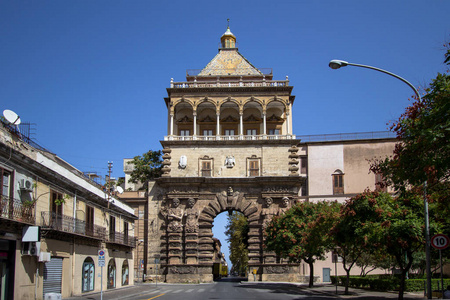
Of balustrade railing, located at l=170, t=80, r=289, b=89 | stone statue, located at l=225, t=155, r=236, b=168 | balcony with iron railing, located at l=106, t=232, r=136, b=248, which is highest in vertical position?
balustrade railing, located at l=170, t=80, r=289, b=89

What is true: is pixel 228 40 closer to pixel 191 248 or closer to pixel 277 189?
pixel 277 189

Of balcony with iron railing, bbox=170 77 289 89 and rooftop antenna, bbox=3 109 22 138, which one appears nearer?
rooftop antenna, bbox=3 109 22 138

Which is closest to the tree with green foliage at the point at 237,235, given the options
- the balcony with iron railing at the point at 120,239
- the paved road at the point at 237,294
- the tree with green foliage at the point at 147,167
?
the tree with green foliage at the point at 147,167

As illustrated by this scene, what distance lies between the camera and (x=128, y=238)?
4344 cm

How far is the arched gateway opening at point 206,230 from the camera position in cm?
5241

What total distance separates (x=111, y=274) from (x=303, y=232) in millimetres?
16230

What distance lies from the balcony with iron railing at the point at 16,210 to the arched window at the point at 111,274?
15095 mm

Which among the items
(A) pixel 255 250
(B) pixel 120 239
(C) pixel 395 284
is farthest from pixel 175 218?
(C) pixel 395 284

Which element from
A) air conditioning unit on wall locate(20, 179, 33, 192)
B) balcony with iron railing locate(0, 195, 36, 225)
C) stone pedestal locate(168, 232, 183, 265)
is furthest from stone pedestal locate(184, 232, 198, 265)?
air conditioning unit on wall locate(20, 179, 33, 192)

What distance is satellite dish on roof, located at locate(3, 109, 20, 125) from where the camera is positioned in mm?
22692

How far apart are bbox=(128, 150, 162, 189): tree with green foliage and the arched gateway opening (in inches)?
533

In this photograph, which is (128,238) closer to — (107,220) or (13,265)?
(107,220)

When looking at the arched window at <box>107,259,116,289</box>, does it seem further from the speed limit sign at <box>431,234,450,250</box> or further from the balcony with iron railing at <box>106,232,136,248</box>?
the speed limit sign at <box>431,234,450,250</box>

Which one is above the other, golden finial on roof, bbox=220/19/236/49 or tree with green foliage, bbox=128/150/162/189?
golden finial on roof, bbox=220/19/236/49
